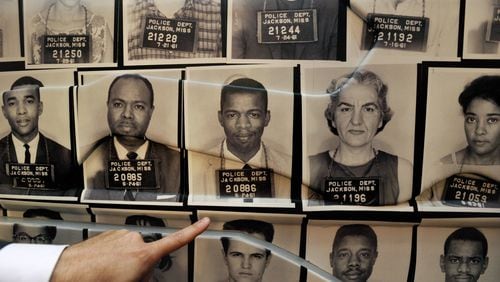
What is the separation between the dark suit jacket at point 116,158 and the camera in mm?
867

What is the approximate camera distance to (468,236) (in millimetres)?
844

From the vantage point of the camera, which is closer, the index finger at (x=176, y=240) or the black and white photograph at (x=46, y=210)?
the index finger at (x=176, y=240)

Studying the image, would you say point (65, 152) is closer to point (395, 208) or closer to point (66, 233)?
point (66, 233)

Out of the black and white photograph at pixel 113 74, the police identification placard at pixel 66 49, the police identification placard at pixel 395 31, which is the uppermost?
the police identification placard at pixel 395 31

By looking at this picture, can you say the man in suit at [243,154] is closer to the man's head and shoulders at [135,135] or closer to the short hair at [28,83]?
the man's head and shoulders at [135,135]

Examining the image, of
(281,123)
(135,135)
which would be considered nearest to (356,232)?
(281,123)

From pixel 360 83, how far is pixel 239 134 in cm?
24

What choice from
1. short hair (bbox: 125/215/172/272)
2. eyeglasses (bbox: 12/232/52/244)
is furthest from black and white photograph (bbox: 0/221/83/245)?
short hair (bbox: 125/215/172/272)

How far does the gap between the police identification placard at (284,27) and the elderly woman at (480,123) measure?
1.00 ft

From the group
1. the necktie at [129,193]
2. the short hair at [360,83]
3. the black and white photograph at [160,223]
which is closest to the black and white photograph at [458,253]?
the short hair at [360,83]

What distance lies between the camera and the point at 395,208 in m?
0.83

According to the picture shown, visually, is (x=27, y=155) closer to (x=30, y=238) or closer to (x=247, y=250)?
(x=30, y=238)

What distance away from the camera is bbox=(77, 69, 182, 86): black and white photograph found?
2.78 ft

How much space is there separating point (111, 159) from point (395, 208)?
0.55 metres
